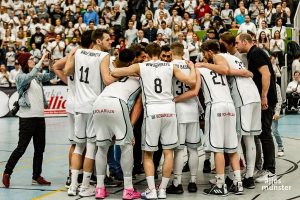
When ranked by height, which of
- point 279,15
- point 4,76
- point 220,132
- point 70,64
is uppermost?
point 279,15

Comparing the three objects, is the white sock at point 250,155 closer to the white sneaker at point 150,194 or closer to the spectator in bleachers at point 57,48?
the white sneaker at point 150,194

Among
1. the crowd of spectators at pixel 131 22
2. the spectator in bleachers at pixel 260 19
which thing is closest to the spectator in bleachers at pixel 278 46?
the crowd of spectators at pixel 131 22

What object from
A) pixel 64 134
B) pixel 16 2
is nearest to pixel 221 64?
pixel 64 134

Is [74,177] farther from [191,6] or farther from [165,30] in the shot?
[191,6]

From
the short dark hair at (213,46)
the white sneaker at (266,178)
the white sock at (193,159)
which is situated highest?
the short dark hair at (213,46)

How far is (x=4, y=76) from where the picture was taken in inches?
839

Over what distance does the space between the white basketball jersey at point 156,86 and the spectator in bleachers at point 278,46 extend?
13.2m

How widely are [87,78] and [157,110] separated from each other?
1.17 m

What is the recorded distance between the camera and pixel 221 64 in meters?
8.09

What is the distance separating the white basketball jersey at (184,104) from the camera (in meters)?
8.02

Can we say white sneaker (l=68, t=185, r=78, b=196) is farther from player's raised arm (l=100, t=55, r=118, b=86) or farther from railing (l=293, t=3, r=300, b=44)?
railing (l=293, t=3, r=300, b=44)

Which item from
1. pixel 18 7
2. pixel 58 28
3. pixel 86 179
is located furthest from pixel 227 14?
pixel 86 179

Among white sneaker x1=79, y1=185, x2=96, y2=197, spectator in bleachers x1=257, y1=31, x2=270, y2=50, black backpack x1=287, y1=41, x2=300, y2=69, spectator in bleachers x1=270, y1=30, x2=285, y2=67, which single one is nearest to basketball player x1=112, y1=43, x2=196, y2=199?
white sneaker x1=79, y1=185, x2=96, y2=197

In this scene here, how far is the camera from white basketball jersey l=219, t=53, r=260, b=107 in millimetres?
8273
